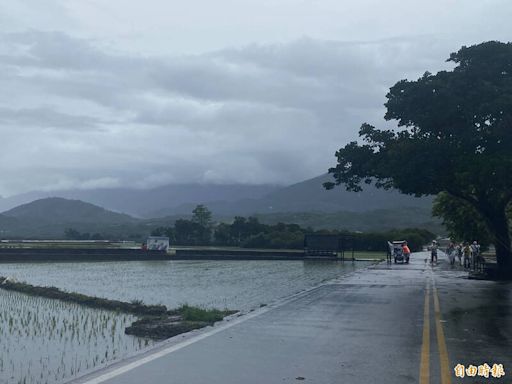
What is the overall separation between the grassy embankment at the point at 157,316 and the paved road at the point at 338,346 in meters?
0.94

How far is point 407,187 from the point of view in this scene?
28.0m

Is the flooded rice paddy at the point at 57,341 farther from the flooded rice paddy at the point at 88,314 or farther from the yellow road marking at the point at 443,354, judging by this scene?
the yellow road marking at the point at 443,354

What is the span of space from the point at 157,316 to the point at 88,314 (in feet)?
9.29

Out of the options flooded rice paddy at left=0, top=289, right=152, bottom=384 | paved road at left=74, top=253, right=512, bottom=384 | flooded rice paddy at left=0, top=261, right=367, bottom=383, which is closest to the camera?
paved road at left=74, top=253, right=512, bottom=384

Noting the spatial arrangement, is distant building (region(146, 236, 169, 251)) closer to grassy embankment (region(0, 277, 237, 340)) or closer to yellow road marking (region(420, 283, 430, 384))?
grassy embankment (region(0, 277, 237, 340))

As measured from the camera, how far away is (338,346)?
444 inches

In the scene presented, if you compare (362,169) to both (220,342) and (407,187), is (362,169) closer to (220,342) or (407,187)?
(407,187)

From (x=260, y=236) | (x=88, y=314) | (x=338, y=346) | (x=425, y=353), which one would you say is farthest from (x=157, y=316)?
(x=260, y=236)

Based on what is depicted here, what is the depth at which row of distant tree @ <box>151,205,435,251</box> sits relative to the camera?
269 feet

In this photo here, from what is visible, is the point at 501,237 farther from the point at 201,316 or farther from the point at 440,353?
the point at 440,353

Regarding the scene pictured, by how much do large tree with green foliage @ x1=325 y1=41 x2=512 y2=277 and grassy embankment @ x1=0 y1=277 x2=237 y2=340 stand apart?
1262cm

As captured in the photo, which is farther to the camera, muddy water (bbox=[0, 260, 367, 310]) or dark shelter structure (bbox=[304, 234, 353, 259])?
dark shelter structure (bbox=[304, 234, 353, 259])

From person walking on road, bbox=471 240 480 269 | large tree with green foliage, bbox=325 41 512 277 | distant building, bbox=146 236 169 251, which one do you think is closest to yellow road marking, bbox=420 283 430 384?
large tree with green foliage, bbox=325 41 512 277

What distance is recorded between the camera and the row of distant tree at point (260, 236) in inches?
3231
